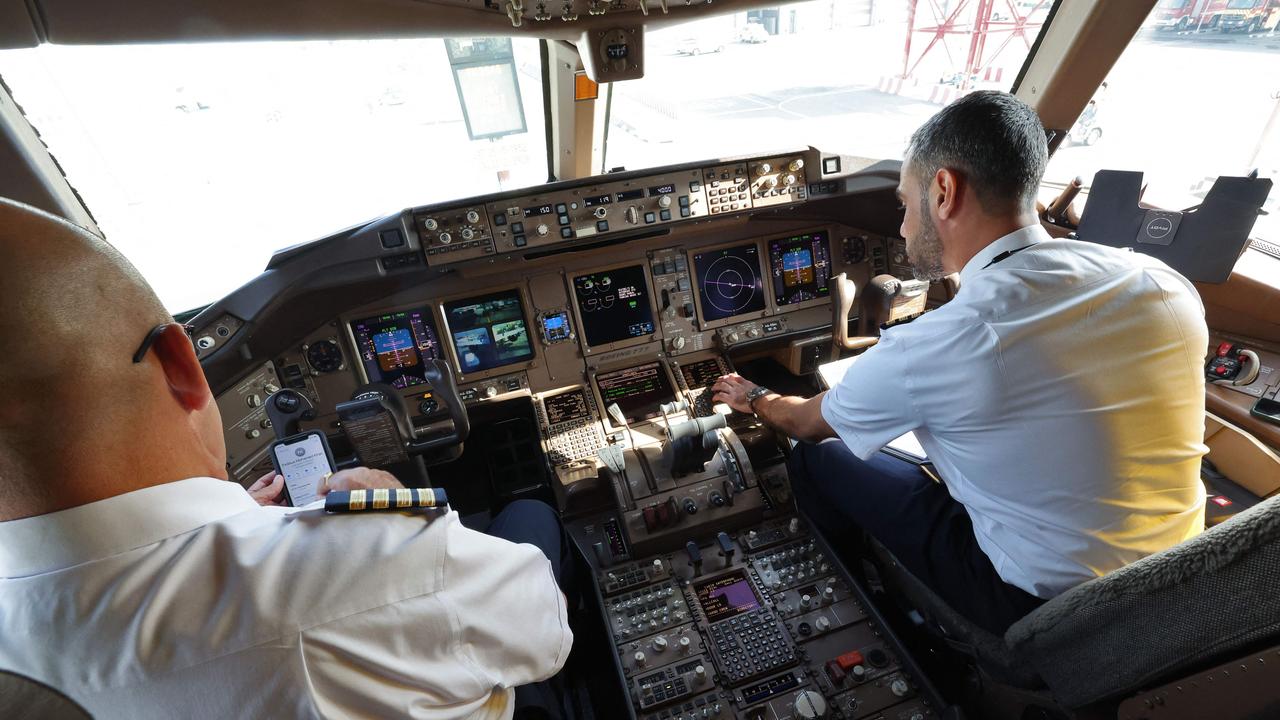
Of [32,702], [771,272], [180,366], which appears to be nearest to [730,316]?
[771,272]

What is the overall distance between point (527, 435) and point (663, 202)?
4.71 feet

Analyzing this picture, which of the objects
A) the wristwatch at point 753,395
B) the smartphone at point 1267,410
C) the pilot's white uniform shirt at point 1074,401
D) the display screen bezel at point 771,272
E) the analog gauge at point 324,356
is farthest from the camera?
the display screen bezel at point 771,272

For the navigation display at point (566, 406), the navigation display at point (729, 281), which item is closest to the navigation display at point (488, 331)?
the navigation display at point (566, 406)

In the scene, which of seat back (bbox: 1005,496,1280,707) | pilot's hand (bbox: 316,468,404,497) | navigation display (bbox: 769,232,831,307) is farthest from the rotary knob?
navigation display (bbox: 769,232,831,307)

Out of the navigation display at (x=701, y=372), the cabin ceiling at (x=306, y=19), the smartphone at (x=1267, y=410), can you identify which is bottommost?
the smartphone at (x=1267, y=410)

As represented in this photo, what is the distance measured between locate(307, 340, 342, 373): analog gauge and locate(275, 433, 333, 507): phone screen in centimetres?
96

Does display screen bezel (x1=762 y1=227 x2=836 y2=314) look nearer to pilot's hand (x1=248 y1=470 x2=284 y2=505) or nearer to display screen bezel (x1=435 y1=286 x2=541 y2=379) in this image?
display screen bezel (x1=435 y1=286 x2=541 y2=379)

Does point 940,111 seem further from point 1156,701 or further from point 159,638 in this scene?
point 159,638

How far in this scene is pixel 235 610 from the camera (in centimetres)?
70

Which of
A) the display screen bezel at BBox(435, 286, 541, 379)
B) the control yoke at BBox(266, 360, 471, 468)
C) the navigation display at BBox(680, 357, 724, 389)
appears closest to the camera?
the control yoke at BBox(266, 360, 471, 468)

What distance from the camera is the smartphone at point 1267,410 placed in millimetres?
2004

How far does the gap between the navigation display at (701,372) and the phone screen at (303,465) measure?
1681mm

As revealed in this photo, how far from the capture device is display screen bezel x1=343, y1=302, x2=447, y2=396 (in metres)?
2.62

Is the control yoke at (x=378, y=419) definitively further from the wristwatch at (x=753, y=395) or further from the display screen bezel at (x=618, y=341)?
the wristwatch at (x=753, y=395)
